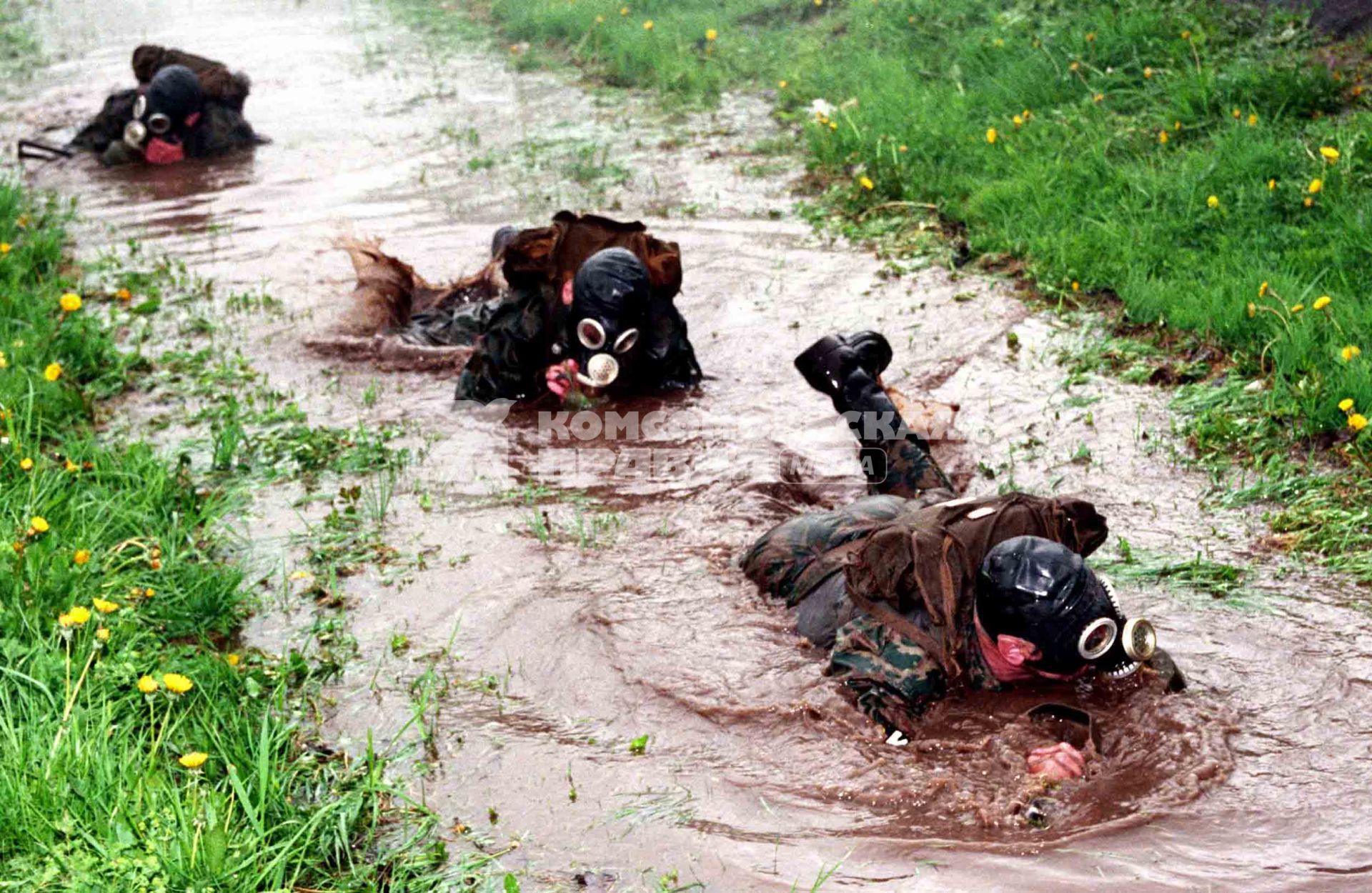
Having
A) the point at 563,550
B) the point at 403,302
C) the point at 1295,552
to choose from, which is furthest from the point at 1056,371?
the point at 403,302

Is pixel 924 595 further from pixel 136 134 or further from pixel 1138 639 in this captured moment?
pixel 136 134

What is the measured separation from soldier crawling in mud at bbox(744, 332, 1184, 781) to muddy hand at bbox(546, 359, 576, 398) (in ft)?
6.70

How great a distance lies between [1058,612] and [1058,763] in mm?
419

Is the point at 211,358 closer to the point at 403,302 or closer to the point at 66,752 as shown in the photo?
the point at 403,302

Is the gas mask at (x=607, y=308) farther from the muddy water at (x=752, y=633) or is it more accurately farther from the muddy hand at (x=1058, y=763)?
the muddy hand at (x=1058, y=763)

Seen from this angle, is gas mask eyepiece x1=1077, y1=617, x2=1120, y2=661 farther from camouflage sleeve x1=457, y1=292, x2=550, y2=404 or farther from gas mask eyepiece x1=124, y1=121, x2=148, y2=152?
gas mask eyepiece x1=124, y1=121, x2=148, y2=152

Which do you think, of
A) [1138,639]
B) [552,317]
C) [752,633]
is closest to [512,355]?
[552,317]

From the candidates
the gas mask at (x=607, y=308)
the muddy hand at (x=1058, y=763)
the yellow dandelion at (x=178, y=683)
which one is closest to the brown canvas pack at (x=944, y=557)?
the muddy hand at (x=1058, y=763)

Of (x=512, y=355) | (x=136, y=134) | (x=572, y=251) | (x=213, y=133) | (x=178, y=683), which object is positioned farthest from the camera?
(x=213, y=133)

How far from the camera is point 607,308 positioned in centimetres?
661

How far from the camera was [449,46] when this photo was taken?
16391 mm

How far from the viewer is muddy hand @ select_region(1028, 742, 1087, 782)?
4168 mm

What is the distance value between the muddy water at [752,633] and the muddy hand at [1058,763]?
0.13 feet

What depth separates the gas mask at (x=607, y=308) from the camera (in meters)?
6.60
